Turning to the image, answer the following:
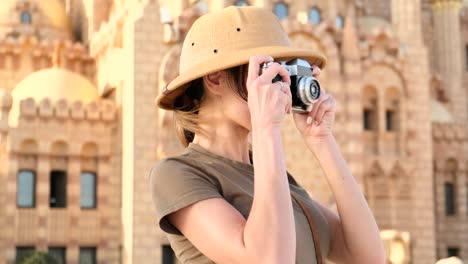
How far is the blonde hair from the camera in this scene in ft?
11.2

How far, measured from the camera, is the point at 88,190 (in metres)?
26.5

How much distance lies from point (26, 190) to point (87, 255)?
262 centimetres

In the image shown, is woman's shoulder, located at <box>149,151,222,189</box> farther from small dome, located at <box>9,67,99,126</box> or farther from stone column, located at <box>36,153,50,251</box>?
small dome, located at <box>9,67,99,126</box>

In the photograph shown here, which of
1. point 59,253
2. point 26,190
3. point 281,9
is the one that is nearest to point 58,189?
point 26,190

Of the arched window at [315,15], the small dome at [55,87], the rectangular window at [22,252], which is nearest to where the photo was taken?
the rectangular window at [22,252]

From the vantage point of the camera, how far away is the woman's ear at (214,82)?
3.43 meters

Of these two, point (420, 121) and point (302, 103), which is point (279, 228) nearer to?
point (302, 103)

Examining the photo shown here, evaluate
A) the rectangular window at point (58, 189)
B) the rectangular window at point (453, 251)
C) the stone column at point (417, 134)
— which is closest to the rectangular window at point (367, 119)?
the stone column at point (417, 134)

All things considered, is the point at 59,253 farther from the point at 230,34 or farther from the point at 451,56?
the point at 230,34

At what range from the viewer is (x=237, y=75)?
3.41 metres

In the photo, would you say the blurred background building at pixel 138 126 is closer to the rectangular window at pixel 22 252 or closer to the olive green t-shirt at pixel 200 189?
the rectangular window at pixel 22 252

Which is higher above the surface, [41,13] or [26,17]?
[41,13]

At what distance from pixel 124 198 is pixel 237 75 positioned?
22350 mm

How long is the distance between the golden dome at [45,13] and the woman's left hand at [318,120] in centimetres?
2864
